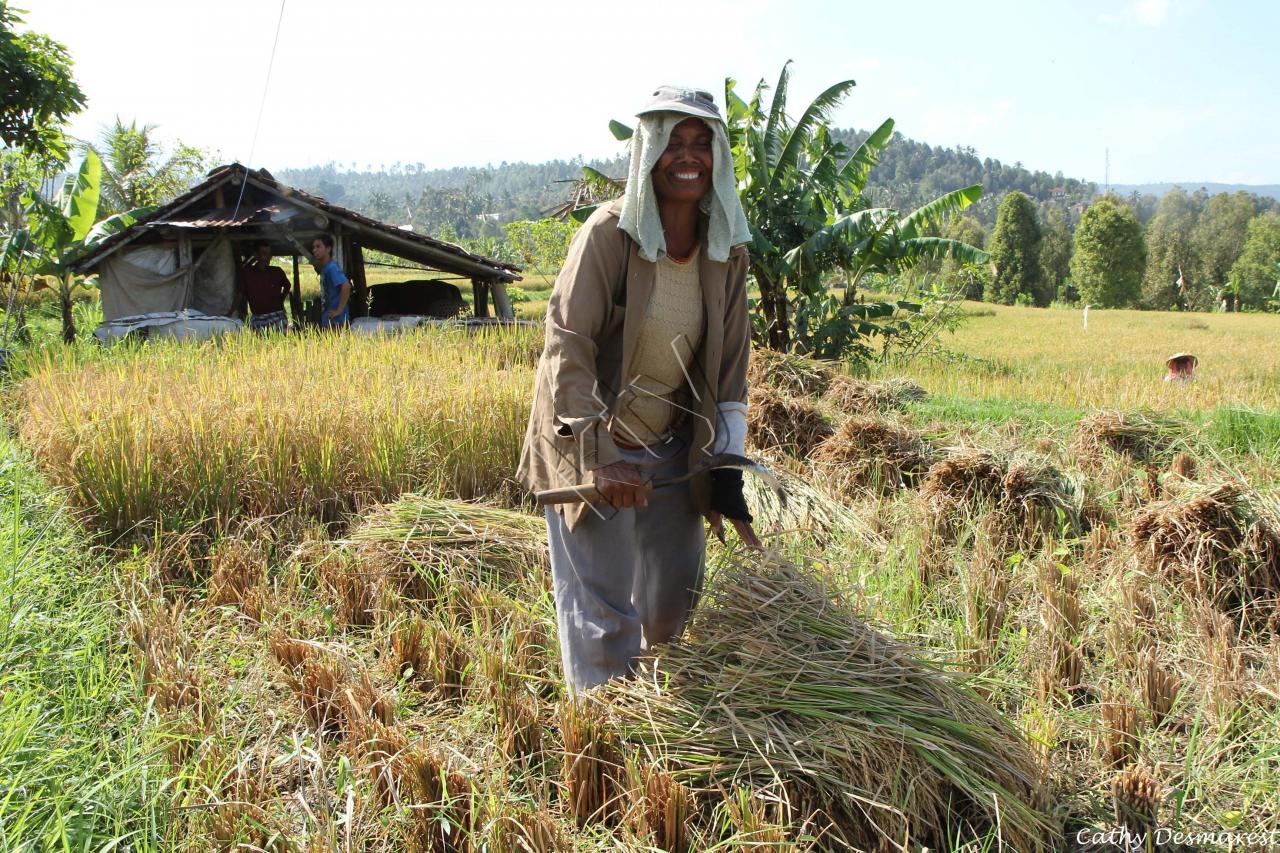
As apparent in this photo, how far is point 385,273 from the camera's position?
126ft

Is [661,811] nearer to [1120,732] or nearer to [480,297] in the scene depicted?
[1120,732]

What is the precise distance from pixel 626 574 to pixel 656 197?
100cm

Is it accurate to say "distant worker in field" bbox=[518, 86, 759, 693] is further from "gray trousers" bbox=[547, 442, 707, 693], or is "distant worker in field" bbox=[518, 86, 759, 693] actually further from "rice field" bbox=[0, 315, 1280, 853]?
"rice field" bbox=[0, 315, 1280, 853]

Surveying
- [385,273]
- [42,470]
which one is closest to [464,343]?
[42,470]

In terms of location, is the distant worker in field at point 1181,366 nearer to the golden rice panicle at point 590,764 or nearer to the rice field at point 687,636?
the rice field at point 687,636

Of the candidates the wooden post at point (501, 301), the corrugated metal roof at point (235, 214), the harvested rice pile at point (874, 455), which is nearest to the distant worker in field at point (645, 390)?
the harvested rice pile at point (874, 455)

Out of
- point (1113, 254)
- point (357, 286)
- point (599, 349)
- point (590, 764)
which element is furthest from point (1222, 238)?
point (590, 764)

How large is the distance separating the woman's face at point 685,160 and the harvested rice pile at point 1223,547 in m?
2.39

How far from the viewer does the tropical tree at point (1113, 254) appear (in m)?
40.4

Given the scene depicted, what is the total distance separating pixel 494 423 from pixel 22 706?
300cm

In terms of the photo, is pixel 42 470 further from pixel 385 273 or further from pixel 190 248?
pixel 385 273

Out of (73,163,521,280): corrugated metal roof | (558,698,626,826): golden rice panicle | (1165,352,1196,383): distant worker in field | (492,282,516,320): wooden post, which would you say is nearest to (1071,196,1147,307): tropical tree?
(1165,352,1196,383): distant worker in field

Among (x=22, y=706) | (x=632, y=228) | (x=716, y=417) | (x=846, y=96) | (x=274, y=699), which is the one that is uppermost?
(x=846, y=96)

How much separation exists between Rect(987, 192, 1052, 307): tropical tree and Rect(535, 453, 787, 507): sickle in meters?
44.1
